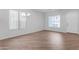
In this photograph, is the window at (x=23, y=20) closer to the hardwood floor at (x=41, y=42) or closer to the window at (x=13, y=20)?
the window at (x=13, y=20)

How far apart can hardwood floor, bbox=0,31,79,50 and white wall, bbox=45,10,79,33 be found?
0.40ft

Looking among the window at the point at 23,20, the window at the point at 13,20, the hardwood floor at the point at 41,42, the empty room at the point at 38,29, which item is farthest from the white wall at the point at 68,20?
the window at the point at 13,20

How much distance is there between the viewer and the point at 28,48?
2.83 m

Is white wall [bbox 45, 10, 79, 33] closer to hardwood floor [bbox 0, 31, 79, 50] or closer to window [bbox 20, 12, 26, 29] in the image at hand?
hardwood floor [bbox 0, 31, 79, 50]

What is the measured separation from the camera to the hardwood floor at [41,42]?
2.80m

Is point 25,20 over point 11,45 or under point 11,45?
over

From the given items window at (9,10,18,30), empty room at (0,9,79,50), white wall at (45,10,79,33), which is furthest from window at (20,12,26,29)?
white wall at (45,10,79,33)

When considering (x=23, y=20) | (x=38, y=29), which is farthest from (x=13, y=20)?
(x=38, y=29)

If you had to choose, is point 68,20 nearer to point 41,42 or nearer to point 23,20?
point 41,42

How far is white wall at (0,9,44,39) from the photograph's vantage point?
9.12 ft
